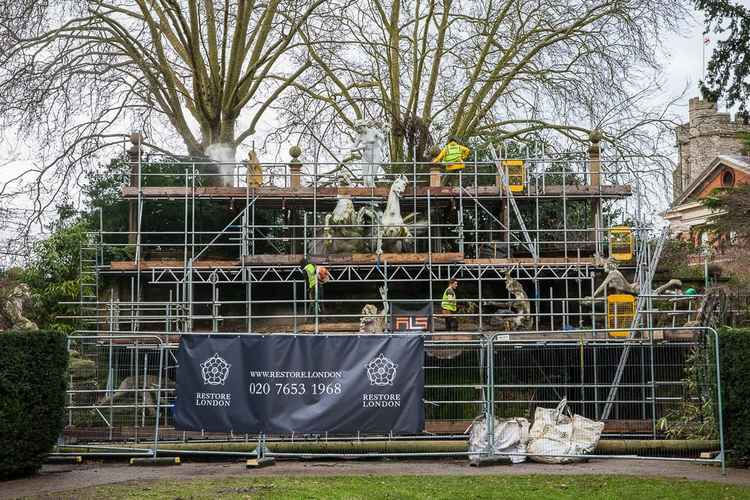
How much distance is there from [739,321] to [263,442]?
11.2 m

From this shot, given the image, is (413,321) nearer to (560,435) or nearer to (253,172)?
(560,435)

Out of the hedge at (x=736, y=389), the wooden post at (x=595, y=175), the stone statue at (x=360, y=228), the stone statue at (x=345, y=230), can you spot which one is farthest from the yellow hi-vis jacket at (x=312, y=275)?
the hedge at (x=736, y=389)

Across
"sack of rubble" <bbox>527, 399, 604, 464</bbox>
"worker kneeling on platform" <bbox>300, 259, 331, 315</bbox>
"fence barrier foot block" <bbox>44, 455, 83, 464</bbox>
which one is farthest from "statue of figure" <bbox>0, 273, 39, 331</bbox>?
"sack of rubble" <bbox>527, 399, 604, 464</bbox>

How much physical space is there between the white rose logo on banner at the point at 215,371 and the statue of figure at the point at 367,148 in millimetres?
13438

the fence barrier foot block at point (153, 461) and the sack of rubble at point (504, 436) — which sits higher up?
the sack of rubble at point (504, 436)

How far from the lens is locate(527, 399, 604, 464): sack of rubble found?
15773 millimetres

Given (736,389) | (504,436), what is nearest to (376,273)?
(504,436)

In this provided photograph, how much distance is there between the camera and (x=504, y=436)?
15.8m

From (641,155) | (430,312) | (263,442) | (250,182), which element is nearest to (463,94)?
(641,155)

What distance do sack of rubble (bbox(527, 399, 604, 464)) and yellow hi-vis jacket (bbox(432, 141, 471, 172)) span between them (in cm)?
1173

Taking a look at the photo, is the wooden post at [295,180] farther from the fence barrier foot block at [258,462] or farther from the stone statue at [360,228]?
the fence barrier foot block at [258,462]

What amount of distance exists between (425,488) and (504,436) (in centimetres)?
359

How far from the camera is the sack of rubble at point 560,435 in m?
15.8

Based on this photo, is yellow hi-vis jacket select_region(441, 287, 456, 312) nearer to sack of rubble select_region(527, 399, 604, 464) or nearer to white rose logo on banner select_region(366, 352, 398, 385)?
sack of rubble select_region(527, 399, 604, 464)
